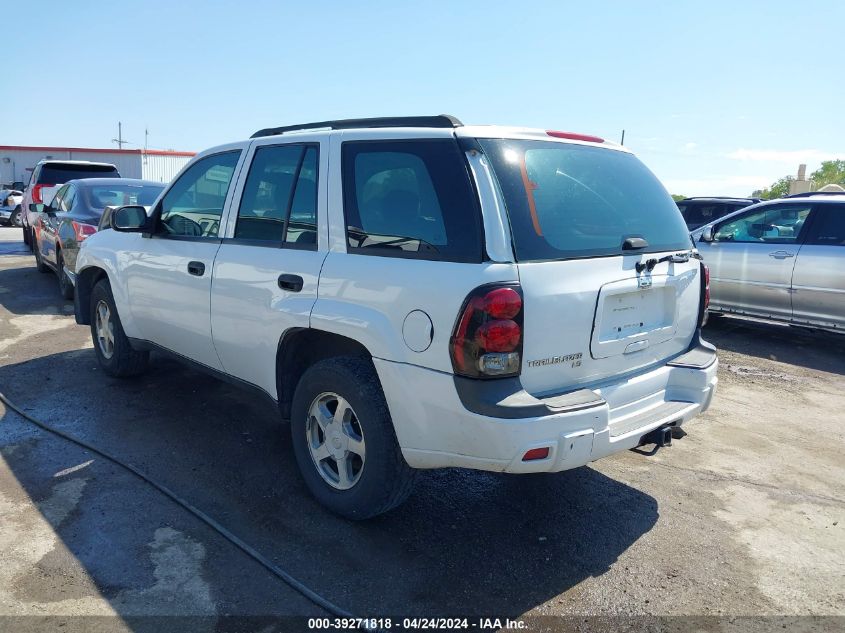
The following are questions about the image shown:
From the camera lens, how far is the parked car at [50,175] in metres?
13.6

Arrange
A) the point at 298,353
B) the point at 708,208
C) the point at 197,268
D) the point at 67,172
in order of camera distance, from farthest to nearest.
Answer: the point at 67,172
the point at 708,208
the point at 197,268
the point at 298,353

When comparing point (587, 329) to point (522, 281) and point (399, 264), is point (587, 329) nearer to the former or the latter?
point (522, 281)

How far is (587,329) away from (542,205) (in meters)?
0.61

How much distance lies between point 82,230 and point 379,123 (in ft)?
20.4

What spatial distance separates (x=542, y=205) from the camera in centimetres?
310

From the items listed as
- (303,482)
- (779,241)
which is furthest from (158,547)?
(779,241)

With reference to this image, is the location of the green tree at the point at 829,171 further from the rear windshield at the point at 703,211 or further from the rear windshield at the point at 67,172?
the rear windshield at the point at 67,172

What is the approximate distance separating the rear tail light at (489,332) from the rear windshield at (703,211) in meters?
11.2

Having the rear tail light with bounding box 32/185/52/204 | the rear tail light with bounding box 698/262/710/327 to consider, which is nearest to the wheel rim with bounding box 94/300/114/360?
the rear tail light with bounding box 698/262/710/327

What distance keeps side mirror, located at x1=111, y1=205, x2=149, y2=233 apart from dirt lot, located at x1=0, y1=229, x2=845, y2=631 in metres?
1.39

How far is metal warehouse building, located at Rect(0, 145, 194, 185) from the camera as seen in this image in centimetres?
2959

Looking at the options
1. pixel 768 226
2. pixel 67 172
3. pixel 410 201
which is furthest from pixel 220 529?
pixel 67 172

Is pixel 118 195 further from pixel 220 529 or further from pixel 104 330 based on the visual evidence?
pixel 220 529

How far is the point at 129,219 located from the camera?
4883 millimetres
